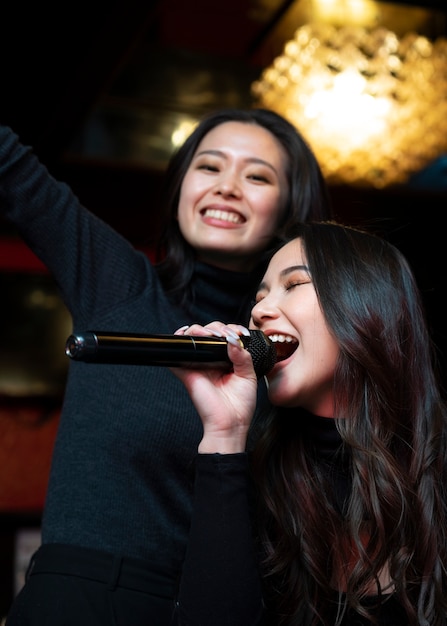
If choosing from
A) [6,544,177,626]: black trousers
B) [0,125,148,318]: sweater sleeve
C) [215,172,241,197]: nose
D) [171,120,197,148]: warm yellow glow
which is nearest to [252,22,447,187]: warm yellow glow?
[171,120,197,148]: warm yellow glow

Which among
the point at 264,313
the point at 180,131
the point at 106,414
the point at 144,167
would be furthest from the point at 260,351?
A: the point at 180,131

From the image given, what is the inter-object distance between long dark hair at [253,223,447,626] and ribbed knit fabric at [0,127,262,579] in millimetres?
157

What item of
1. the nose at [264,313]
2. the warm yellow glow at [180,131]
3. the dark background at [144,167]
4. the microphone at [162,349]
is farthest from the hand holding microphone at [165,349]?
the warm yellow glow at [180,131]

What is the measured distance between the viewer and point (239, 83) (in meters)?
4.32

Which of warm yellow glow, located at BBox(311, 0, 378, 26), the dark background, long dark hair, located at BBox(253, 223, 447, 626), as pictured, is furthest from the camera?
the dark background

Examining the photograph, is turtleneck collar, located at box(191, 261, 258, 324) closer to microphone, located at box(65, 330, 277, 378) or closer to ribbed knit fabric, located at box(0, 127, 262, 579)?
ribbed knit fabric, located at box(0, 127, 262, 579)

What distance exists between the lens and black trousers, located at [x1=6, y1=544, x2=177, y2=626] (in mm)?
1366

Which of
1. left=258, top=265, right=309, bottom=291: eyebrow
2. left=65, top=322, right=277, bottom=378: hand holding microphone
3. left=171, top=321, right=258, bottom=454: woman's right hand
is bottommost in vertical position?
left=171, top=321, right=258, bottom=454: woman's right hand

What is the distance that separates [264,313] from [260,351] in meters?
0.17

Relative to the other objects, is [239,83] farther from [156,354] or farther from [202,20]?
[156,354]

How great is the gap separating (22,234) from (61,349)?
107 inches

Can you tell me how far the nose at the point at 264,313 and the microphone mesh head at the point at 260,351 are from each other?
4.9 inches

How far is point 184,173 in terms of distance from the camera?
1.83 metres

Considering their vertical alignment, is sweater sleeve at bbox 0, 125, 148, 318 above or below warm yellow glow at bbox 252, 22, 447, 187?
below
